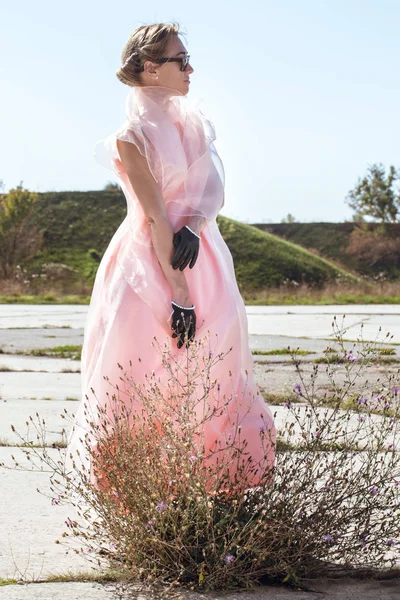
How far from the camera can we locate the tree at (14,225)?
43219 millimetres

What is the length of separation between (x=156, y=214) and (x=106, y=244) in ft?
156

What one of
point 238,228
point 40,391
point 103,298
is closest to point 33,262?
point 238,228

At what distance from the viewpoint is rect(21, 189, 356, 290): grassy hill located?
153 feet

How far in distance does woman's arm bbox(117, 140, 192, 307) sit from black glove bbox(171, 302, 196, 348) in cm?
3

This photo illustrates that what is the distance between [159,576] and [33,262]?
45.0 meters

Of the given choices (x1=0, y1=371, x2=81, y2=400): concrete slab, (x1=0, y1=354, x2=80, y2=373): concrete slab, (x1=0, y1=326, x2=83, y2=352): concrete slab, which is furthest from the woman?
(x1=0, y1=326, x2=83, y2=352): concrete slab

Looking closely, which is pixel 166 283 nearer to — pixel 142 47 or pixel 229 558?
pixel 142 47

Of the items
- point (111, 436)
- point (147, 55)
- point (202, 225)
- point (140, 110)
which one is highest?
point (147, 55)

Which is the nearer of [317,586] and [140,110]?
[317,586]

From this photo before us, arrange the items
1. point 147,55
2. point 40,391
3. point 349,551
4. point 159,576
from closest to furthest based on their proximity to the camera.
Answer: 1. point 159,576
2. point 349,551
3. point 147,55
4. point 40,391

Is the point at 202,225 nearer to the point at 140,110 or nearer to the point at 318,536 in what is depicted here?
the point at 140,110

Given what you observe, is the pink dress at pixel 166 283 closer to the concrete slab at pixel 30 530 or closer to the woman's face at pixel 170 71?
the woman's face at pixel 170 71

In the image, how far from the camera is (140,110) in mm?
3078

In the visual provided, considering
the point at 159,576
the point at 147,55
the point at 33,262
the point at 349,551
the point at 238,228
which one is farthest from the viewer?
the point at 238,228
